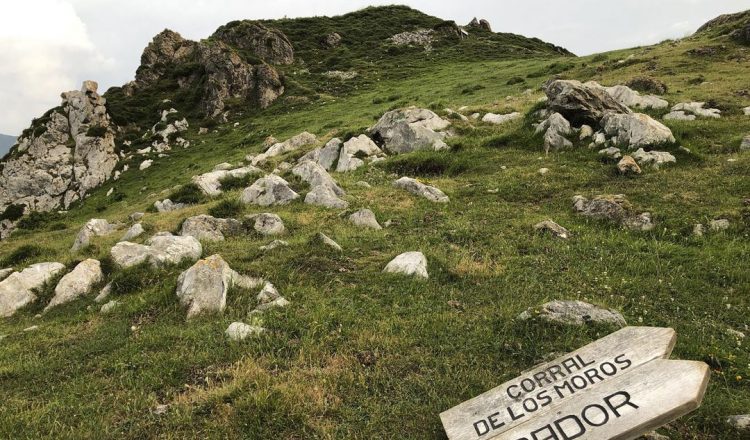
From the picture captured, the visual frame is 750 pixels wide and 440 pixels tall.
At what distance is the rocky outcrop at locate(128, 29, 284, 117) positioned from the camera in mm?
55469

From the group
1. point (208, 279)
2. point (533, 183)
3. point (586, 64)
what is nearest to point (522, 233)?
point (533, 183)

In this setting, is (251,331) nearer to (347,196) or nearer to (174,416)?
(174,416)

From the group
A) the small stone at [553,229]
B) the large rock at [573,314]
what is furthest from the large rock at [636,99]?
the large rock at [573,314]

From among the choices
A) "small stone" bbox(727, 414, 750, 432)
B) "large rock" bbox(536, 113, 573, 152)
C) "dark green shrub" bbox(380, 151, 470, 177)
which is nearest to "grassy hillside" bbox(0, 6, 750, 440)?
"small stone" bbox(727, 414, 750, 432)

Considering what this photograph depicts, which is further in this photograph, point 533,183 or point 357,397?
point 533,183

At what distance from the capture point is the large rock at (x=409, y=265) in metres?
11.7

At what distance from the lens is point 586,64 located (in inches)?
1726

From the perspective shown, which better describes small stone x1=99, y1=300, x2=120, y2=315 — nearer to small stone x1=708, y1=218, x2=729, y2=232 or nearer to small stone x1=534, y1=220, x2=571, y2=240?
small stone x1=534, y1=220, x2=571, y2=240

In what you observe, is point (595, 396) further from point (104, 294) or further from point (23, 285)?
point (23, 285)

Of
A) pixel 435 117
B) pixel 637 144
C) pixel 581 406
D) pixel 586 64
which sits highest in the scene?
pixel 586 64

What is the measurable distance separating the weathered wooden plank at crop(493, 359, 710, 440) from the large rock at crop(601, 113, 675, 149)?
54.8 ft

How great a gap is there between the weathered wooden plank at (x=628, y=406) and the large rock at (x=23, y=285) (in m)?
13.2

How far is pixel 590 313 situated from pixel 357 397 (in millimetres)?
5009

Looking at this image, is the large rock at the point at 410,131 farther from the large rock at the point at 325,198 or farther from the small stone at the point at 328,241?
the small stone at the point at 328,241
